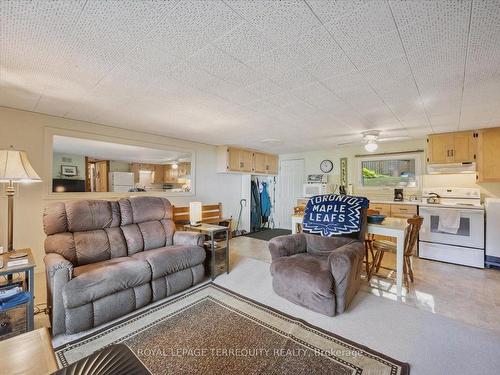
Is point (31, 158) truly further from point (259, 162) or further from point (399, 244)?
point (399, 244)

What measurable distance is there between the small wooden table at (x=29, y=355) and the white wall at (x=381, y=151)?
214 inches

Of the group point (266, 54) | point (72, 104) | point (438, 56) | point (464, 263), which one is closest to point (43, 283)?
point (72, 104)

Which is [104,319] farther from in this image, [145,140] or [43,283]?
[145,140]

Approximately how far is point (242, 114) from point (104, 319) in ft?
8.62

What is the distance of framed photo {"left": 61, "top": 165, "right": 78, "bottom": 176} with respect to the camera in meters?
3.29

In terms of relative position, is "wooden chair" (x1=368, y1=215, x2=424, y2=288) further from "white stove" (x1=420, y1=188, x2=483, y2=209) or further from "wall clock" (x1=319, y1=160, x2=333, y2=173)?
"wall clock" (x1=319, y1=160, x2=333, y2=173)

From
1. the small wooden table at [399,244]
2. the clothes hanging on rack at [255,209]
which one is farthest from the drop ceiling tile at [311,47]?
the clothes hanging on rack at [255,209]

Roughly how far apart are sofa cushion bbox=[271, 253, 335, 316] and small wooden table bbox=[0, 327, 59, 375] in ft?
6.20

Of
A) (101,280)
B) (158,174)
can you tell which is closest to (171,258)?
(101,280)

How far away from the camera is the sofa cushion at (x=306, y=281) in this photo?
85.7 inches

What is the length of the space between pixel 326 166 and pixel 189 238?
4.03m

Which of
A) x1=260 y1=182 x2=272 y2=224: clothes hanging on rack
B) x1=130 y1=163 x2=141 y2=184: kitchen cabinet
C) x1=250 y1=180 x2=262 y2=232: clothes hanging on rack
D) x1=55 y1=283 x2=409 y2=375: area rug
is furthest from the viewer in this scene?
x1=260 y1=182 x2=272 y2=224: clothes hanging on rack

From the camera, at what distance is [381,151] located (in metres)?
5.00

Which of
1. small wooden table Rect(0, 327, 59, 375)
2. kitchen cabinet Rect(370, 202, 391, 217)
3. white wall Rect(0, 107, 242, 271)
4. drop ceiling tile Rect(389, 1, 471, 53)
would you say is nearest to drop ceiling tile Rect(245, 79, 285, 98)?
drop ceiling tile Rect(389, 1, 471, 53)
